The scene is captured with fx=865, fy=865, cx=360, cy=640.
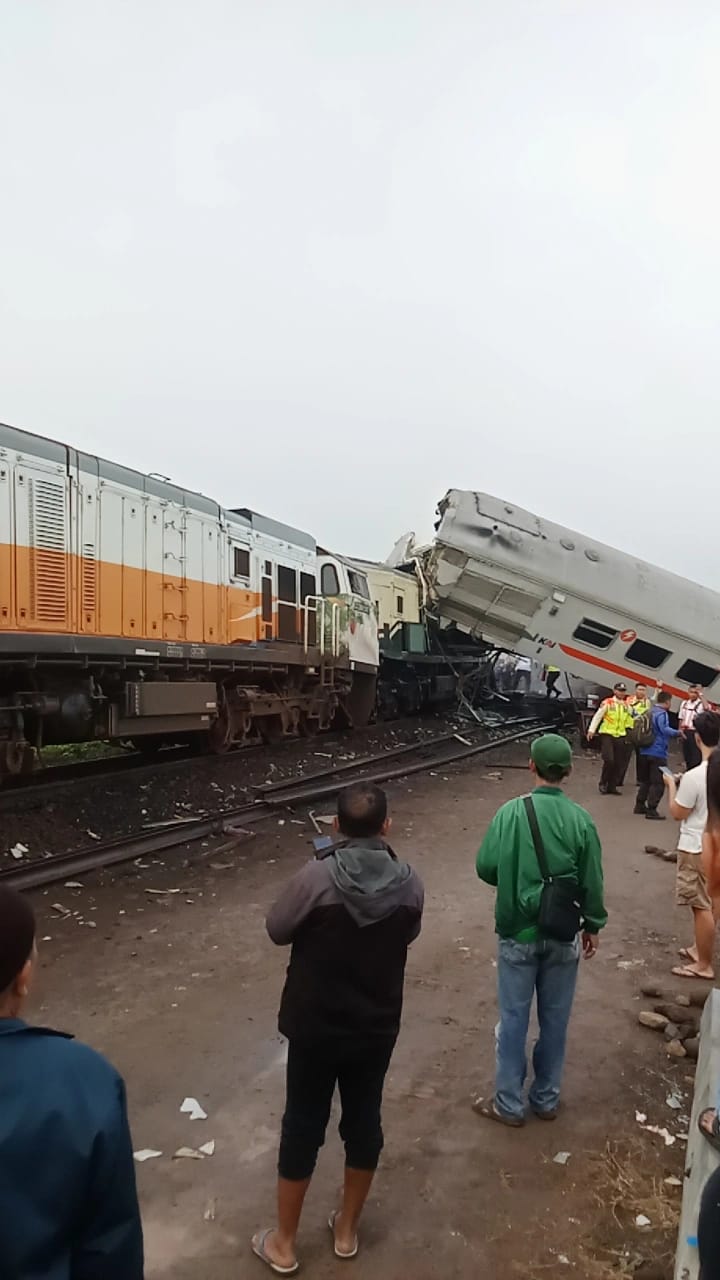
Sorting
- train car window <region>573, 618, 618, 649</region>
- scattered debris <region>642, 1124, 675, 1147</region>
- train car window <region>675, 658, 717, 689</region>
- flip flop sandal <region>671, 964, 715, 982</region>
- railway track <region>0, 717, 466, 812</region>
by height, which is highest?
train car window <region>573, 618, 618, 649</region>

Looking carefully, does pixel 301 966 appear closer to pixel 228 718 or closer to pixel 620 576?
pixel 228 718

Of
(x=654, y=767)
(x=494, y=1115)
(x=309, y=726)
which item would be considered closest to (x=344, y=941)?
(x=494, y=1115)

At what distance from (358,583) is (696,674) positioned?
6.94m

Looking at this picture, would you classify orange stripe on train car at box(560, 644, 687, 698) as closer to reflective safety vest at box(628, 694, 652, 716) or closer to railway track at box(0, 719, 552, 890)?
railway track at box(0, 719, 552, 890)

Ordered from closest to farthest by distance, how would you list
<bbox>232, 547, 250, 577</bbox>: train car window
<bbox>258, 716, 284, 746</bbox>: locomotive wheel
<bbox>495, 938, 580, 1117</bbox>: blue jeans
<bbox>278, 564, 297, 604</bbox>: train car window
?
<bbox>495, 938, 580, 1117</bbox>: blue jeans → <bbox>232, 547, 250, 577</bbox>: train car window → <bbox>278, 564, 297, 604</bbox>: train car window → <bbox>258, 716, 284, 746</bbox>: locomotive wheel

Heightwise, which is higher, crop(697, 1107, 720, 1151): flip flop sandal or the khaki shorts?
crop(697, 1107, 720, 1151): flip flop sandal

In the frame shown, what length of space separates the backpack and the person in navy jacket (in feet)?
33.1

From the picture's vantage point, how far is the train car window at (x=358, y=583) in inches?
670

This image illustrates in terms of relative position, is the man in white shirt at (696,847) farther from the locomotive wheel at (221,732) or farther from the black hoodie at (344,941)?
the locomotive wheel at (221,732)

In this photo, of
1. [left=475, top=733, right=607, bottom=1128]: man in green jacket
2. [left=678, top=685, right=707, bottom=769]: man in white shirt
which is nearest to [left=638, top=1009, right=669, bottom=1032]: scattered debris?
[left=475, top=733, right=607, bottom=1128]: man in green jacket

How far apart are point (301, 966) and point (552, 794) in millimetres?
1537

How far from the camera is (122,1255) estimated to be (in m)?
1.66

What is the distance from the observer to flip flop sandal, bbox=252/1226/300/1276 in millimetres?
2971

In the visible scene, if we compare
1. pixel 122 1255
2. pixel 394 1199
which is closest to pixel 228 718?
pixel 394 1199
